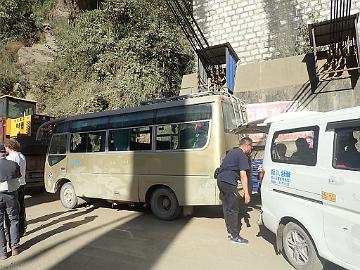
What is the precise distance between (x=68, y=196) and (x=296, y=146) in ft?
22.3

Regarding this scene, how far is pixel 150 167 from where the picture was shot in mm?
7820

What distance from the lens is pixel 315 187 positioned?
161 inches

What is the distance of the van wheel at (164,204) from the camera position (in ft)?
24.8

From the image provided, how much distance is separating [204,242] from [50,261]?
2.55 metres

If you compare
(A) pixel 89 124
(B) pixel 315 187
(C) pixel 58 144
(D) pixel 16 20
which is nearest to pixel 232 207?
(B) pixel 315 187

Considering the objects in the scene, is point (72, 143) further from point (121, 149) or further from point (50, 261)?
point (50, 261)

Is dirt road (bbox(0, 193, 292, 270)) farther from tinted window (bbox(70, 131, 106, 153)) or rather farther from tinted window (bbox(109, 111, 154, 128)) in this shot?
tinted window (bbox(109, 111, 154, 128))

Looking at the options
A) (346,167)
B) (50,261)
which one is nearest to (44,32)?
(50,261)

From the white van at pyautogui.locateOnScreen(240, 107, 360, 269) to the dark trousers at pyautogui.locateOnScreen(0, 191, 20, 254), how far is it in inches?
154

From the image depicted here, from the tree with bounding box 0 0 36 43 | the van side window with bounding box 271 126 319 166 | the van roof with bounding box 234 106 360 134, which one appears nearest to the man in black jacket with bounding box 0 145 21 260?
the van side window with bounding box 271 126 319 166

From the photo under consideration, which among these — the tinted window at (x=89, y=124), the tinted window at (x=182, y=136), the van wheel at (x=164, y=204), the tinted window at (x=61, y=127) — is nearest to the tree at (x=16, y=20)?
the tinted window at (x=61, y=127)

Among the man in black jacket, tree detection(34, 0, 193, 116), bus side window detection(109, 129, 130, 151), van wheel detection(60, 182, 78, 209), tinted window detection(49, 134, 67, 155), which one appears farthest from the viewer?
tree detection(34, 0, 193, 116)

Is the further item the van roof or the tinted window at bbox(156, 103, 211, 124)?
the tinted window at bbox(156, 103, 211, 124)

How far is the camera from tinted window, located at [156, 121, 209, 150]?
7.22 meters
